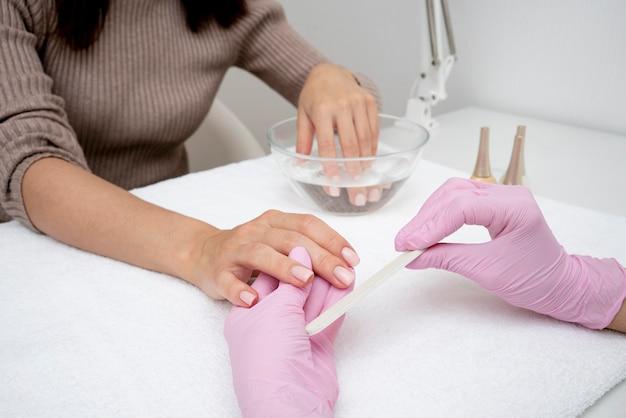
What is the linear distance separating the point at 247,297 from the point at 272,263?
41 mm

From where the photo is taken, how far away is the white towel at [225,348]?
A: 0.47 m

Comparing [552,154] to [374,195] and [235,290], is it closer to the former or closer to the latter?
[374,195]

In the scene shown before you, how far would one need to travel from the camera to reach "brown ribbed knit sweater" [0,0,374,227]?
0.76m

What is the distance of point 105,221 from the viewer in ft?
2.27

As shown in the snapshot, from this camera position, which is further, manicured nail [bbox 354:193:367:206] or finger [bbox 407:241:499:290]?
manicured nail [bbox 354:193:367:206]

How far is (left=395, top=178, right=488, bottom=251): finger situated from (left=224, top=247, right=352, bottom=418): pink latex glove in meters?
0.08

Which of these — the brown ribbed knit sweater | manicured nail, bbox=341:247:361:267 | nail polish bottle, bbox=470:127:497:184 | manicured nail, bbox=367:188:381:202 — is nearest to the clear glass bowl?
manicured nail, bbox=367:188:381:202

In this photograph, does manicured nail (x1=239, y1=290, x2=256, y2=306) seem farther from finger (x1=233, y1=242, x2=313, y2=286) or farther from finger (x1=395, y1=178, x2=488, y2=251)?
finger (x1=395, y1=178, x2=488, y2=251)

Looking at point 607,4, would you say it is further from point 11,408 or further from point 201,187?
point 11,408

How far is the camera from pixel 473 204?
54 cm

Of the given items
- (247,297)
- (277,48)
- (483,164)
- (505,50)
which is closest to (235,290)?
(247,297)

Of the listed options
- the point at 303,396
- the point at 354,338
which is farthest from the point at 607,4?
the point at 303,396

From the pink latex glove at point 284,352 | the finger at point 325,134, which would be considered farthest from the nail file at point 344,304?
the finger at point 325,134

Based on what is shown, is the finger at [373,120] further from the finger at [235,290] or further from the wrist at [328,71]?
the finger at [235,290]
